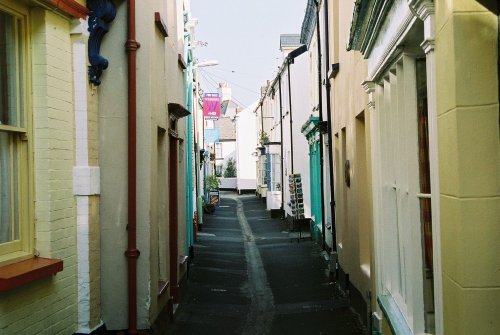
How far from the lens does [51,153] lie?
5.09 meters

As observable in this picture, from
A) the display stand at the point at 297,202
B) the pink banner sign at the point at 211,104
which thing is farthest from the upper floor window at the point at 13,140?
the pink banner sign at the point at 211,104

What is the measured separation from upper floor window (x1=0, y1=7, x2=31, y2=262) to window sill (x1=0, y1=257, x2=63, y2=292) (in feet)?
0.41

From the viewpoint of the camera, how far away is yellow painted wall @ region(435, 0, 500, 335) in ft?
8.19

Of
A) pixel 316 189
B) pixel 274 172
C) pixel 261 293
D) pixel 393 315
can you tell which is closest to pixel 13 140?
pixel 393 315

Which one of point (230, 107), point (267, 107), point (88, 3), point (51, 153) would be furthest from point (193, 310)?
point (230, 107)

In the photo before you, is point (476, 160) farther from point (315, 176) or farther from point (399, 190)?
point (315, 176)

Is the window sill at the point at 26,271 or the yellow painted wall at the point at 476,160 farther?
the window sill at the point at 26,271

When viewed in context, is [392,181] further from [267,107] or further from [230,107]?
[230,107]

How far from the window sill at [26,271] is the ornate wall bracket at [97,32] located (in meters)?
1.95

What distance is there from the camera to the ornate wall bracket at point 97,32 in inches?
228

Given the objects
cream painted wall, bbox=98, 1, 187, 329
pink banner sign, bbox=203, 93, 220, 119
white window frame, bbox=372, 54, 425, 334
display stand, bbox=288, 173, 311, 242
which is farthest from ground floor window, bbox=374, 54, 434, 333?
pink banner sign, bbox=203, 93, 220, 119

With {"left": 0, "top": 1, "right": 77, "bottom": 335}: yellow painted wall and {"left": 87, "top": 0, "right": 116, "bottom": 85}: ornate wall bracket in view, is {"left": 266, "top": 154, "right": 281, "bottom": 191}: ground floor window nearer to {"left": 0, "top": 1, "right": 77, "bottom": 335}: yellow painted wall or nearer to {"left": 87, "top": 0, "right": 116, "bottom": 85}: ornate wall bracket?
{"left": 87, "top": 0, "right": 116, "bottom": 85}: ornate wall bracket

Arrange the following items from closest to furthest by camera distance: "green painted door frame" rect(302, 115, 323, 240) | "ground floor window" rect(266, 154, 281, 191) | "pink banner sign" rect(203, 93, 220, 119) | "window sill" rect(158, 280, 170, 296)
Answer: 1. "window sill" rect(158, 280, 170, 296)
2. "green painted door frame" rect(302, 115, 323, 240)
3. "pink banner sign" rect(203, 93, 220, 119)
4. "ground floor window" rect(266, 154, 281, 191)

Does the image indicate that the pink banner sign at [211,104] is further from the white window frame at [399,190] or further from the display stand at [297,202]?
the white window frame at [399,190]
